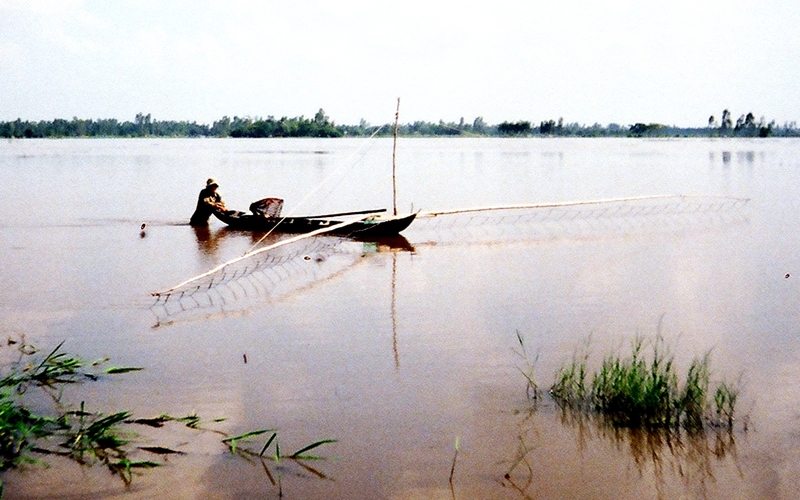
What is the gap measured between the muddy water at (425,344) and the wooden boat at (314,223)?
1.14 feet

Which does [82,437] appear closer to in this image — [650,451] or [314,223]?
[650,451]

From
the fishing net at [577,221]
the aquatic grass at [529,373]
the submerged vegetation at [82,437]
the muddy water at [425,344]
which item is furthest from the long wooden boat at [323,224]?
the submerged vegetation at [82,437]

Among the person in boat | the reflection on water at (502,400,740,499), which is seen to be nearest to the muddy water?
the reflection on water at (502,400,740,499)

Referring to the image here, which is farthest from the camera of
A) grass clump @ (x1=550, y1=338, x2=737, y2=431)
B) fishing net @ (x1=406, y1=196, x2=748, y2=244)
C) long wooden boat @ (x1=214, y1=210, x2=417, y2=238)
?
fishing net @ (x1=406, y1=196, x2=748, y2=244)

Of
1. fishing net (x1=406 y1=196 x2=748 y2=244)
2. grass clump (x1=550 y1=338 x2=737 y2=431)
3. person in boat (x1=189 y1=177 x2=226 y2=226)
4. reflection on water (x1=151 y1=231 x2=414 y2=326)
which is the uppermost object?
person in boat (x1=189 y1=177 x2=226 y2=226)

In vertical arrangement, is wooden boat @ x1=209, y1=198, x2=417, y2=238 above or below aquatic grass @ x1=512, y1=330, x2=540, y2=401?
above

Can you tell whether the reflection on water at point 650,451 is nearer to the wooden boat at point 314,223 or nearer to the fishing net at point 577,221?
the wooden boat at point 314,223

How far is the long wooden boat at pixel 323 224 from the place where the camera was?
11.6 m

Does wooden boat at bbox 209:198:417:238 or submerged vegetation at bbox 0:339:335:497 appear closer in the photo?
submerged vegetation at bbox 0:339:335:497

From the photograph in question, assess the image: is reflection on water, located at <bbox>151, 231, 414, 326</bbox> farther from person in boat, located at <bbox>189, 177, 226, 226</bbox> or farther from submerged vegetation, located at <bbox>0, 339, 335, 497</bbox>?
submerged vegetation, located at <bbox>0, 339, 335, 497</bbox>

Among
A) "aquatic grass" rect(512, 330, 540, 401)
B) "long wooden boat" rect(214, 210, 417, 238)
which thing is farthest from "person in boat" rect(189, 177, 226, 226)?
"aquatic grass" rect(512, 330, 540, 401)

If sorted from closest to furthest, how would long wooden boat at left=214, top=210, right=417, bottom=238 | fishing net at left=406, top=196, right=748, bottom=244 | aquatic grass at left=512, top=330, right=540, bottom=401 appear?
1. aquatic grass at left=512, top=330, right=540, bottom=401
2. long wooden boat at left=214, top=210, right=417, bottom=238
3. fishing net at left=406, top=196, right=748, bottom=244

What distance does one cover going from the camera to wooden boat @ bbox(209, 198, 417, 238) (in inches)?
456

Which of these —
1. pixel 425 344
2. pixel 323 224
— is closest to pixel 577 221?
pixel 323 224
